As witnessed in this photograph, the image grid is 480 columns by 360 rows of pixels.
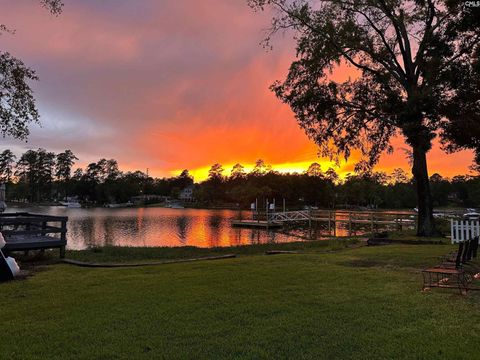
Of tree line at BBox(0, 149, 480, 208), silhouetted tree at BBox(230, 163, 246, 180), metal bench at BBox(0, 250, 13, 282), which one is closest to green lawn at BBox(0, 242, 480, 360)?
metal bench at BBox(0, 250, 13, 282)

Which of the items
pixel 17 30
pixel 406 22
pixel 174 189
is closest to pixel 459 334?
pixel 17 30

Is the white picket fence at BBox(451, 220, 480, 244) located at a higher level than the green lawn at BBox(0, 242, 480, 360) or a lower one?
higher

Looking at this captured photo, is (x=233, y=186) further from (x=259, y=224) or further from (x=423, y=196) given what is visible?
(x=423, y=196)

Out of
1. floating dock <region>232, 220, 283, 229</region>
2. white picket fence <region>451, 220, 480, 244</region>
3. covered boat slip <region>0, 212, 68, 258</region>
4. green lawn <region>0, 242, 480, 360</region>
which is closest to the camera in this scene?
green lawn <region>0, 242, 480, 360</region>

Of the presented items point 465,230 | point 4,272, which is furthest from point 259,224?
point 4,272

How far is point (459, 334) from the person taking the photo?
442cm

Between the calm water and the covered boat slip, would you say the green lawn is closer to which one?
the covered boat slip

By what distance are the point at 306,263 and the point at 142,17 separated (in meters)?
14.3

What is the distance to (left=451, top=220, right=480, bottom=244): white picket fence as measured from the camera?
14320 mm

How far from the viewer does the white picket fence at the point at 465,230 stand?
14320mm

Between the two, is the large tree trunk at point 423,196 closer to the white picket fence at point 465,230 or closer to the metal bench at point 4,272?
the white picket fence at point 465,230

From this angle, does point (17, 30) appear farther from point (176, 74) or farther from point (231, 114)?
point (231, 114)

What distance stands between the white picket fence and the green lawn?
286 inches

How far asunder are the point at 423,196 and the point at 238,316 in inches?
681
